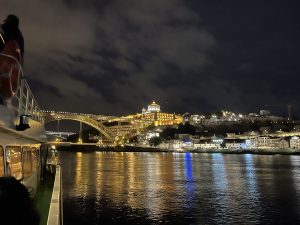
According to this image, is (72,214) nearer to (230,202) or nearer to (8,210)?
(230,202)

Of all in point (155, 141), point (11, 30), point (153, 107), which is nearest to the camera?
point (11, 30)

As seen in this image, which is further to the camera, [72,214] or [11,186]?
[72,214]

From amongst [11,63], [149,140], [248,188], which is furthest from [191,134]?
[11,63]

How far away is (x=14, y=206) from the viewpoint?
201 centimetres

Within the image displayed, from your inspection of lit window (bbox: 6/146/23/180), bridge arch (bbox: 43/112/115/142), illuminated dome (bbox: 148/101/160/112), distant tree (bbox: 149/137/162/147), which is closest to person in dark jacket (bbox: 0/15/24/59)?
lit window (bbox: 6/146/23/180)

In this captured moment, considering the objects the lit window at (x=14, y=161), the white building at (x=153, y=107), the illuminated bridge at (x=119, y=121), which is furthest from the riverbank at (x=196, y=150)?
the lit window at (x=14, y=161)

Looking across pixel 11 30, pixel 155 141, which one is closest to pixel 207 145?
pixel 155 141

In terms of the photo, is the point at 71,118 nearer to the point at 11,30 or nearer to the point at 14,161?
the point at 14,161

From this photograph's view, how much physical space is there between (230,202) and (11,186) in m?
15.0

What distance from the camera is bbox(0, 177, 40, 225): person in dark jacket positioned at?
2006 mm

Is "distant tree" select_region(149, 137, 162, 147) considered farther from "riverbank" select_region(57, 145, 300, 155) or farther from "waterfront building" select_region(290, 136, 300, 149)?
"waterfront building" select_region(290, 136, 300, 149)

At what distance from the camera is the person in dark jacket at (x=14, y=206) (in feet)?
6.58

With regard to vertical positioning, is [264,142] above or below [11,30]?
below

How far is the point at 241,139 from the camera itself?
128 meters
